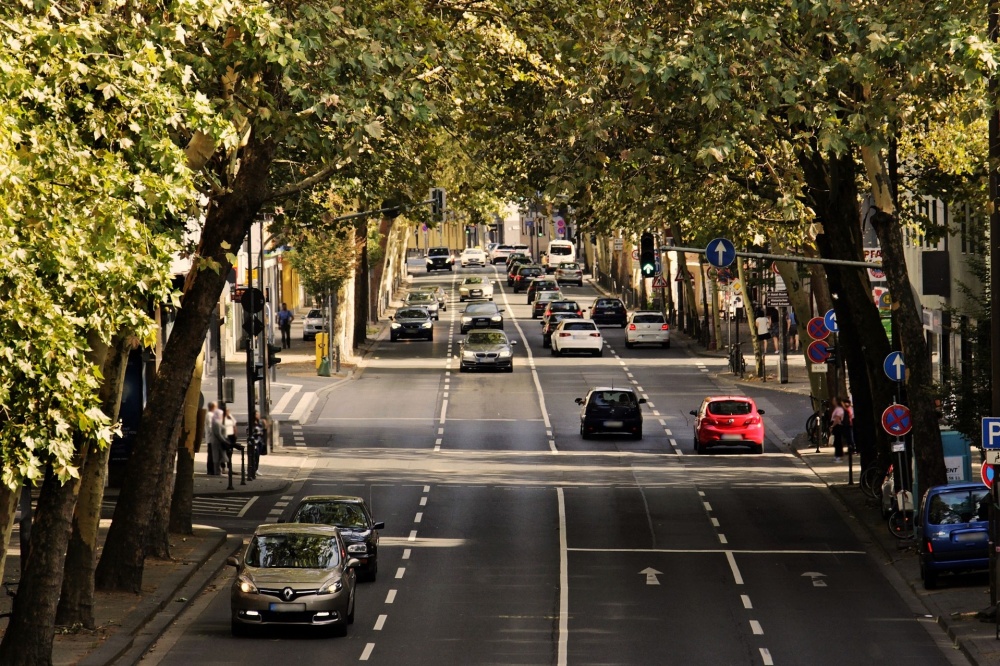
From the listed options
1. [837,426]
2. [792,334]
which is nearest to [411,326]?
[792,334]

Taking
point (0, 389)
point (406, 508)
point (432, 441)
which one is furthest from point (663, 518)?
point (0, 389)

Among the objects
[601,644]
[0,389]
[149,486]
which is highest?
[0,389]

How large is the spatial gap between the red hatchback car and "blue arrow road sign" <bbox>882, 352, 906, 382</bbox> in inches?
520

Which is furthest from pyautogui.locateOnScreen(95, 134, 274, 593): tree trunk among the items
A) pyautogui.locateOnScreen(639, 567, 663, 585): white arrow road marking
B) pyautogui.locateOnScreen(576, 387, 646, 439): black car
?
pyautogui.locateOnScreen(576, 387, 646, 439): black car

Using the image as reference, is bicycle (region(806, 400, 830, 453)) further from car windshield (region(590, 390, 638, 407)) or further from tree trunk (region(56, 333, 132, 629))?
tree trunk (region(56, 333, 132, 629))

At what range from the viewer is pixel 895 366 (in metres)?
29.1

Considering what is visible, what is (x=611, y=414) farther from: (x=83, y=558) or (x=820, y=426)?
(x=83, y=558)

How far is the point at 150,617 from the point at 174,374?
328cm

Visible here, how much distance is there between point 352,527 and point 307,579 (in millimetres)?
3996

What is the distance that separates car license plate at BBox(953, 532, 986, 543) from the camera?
24531 mm

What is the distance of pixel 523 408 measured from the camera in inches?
2055

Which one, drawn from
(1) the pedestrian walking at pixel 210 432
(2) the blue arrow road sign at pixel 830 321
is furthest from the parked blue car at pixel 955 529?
(1) the pedestrian walking at pixel 210 432

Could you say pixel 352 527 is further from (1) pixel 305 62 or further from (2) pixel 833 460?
(2) pixel 833 460

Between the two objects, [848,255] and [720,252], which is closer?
[848,255]
